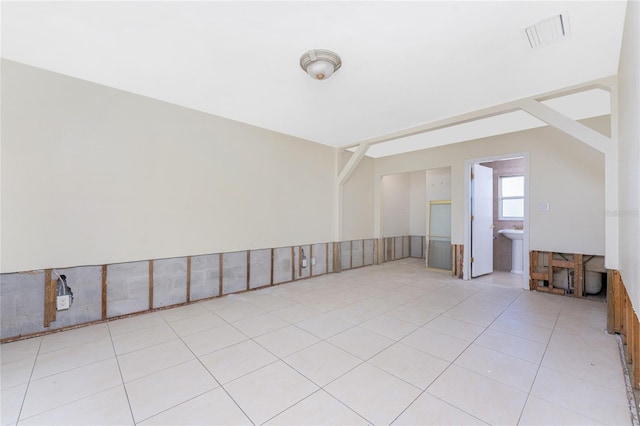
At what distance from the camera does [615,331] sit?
8.72ft

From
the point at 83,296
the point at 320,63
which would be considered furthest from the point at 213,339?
the point at 320,63

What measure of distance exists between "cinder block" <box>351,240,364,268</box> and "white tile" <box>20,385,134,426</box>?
475 centimetres

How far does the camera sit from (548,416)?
158cm

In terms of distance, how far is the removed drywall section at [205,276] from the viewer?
3689 millimetres

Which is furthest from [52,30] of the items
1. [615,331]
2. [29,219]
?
[615,331]

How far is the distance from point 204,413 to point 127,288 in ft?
7.43

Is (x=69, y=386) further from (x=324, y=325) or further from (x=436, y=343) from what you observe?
(x=436, y=343)

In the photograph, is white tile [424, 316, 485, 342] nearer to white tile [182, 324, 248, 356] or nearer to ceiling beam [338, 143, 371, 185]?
white tile [182, 324, 248, 356]

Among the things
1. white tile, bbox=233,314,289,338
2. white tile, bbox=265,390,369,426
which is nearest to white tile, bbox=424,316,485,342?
white tile, bbox=265,390,369,426

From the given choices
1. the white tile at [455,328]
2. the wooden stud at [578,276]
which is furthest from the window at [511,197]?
the white tile at [455,328]

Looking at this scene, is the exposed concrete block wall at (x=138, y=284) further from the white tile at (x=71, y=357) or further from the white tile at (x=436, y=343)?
the white tile at (x=436, y=343)

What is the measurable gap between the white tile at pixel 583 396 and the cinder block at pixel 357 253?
4.13 m

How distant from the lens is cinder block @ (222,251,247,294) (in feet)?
13.1

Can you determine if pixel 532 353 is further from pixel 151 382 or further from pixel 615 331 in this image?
pixel 151 382
